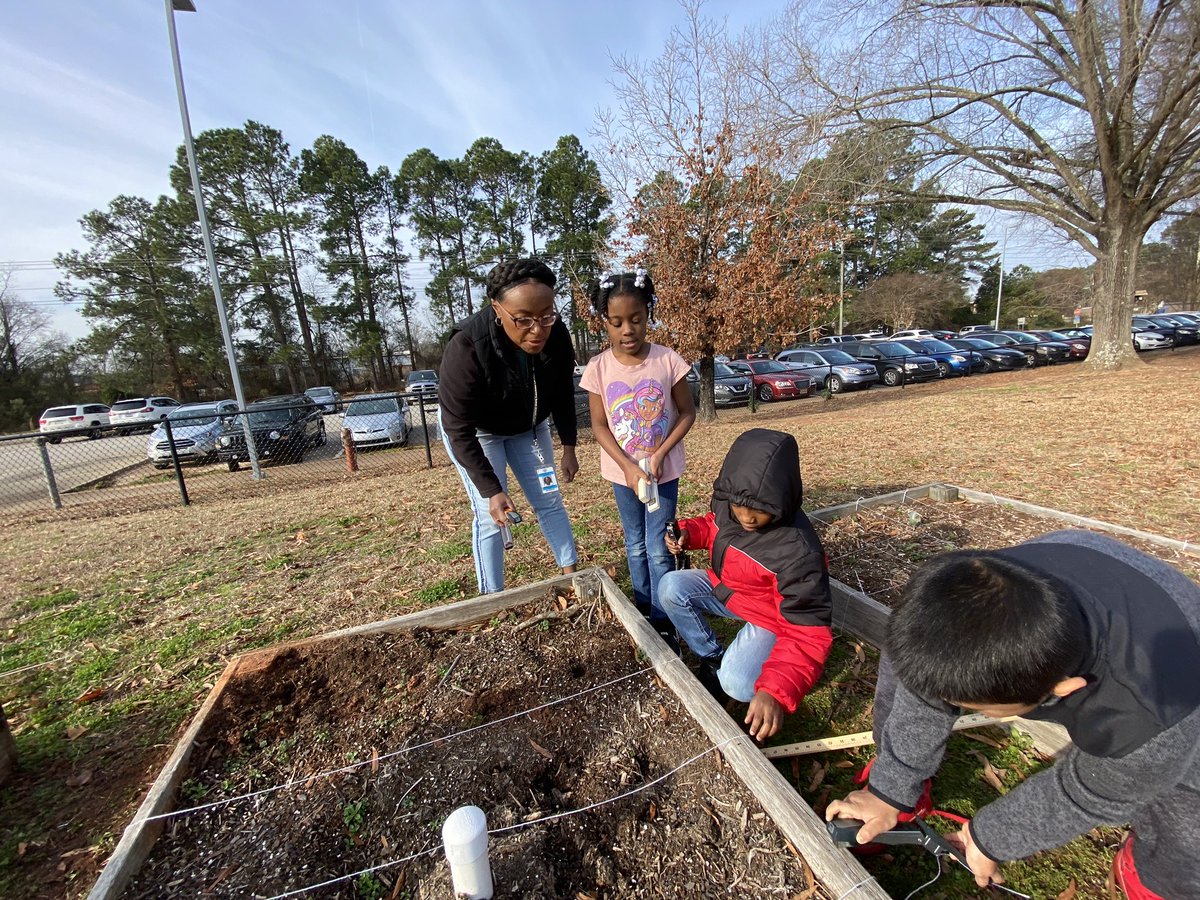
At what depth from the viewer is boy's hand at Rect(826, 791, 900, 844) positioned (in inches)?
50.3

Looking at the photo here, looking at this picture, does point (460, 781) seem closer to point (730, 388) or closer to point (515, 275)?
point (515, 275)

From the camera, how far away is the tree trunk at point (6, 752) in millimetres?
1869

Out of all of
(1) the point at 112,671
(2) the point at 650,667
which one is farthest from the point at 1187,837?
(1) the point at 112,671

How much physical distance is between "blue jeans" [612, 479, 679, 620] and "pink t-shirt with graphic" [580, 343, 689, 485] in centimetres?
8

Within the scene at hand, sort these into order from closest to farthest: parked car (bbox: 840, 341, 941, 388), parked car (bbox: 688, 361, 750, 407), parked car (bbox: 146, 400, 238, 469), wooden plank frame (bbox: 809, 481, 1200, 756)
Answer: wooden plank frame (bbox: 809, 481, 1200, 756)
parked car (bbox: 146, 400, 238, 469)
parked car (bbox: 688, 361, 750, 407)
parked car (bbox: 840, 341, 941, 388)

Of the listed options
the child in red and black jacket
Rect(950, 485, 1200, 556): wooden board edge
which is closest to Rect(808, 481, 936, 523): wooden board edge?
Rect(950, 485, 1200, 556): wooden board edge

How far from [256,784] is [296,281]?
35343 mm

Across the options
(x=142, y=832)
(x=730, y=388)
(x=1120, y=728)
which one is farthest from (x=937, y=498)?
(x=730, y=388)

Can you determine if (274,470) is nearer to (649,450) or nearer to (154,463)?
(154,463)

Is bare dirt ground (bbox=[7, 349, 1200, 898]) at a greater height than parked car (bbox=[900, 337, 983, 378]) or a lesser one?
lesser

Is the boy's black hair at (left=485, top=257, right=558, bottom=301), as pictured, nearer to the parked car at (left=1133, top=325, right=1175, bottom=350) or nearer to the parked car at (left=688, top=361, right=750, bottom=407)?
the parked car at (left=688, top=361, right=750, bottom=407)

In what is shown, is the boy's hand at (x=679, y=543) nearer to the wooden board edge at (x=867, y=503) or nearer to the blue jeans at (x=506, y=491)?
the blue jeans at (x=506, y=491)

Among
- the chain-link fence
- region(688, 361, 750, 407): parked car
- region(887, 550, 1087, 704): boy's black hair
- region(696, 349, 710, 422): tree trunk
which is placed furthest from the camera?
region(688, 361, 750, 407): parked car

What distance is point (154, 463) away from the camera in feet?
34.0
